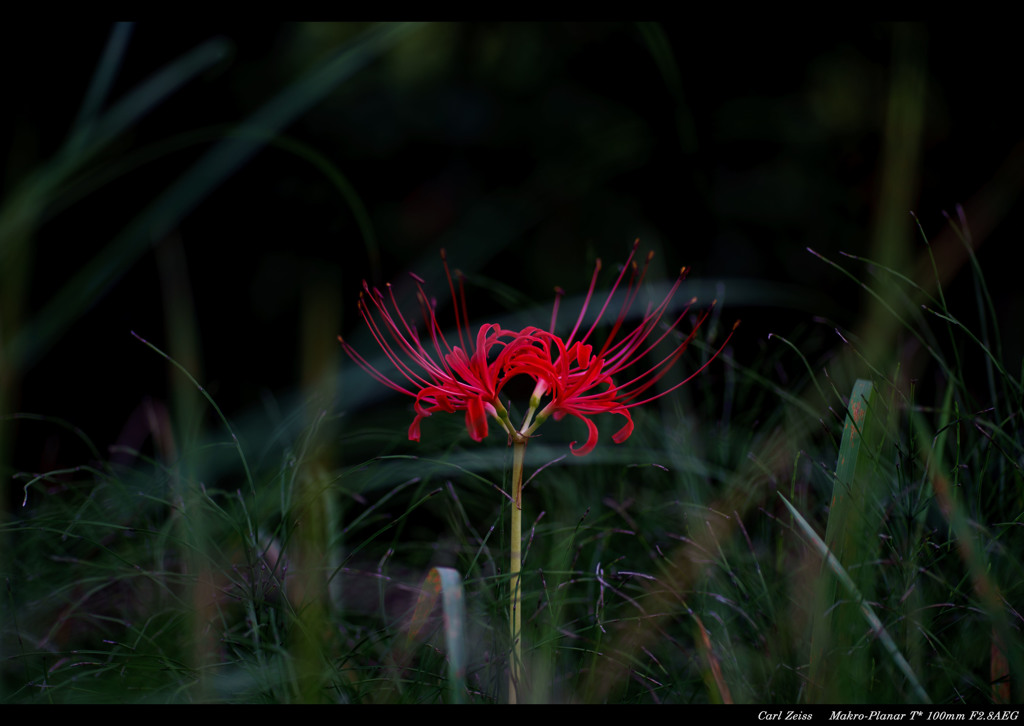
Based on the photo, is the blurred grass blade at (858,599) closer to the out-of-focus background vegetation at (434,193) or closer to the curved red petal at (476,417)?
the curved red petal at (476,417)

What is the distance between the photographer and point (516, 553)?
2.14 feet

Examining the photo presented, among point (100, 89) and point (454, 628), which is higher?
point (100, 89)

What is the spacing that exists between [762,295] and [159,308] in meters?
1.25

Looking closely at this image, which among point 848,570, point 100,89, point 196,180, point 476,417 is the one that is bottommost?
point 848,570

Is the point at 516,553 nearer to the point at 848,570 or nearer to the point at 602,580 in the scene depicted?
the point at 602,580

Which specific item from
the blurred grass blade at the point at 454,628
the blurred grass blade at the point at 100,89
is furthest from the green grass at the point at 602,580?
the blurred grass blade at the point at 100,89

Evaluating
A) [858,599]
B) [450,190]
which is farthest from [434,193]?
[858,599]

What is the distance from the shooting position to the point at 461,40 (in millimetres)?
1542

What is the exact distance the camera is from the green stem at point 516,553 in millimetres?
647

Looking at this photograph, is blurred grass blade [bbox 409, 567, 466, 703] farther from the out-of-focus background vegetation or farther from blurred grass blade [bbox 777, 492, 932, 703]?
the out-of-focus background vegetation

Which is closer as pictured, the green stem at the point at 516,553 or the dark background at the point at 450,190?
the green stem at the point at 516,553

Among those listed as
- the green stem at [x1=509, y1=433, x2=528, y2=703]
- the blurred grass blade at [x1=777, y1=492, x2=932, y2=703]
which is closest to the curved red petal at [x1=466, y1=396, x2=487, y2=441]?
the green stem at [x1=509, y1=433, x2=528, y2=703]

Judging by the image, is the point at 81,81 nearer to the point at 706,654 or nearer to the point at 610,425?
the point at 610,425

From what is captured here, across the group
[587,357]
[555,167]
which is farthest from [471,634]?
[555,167]
